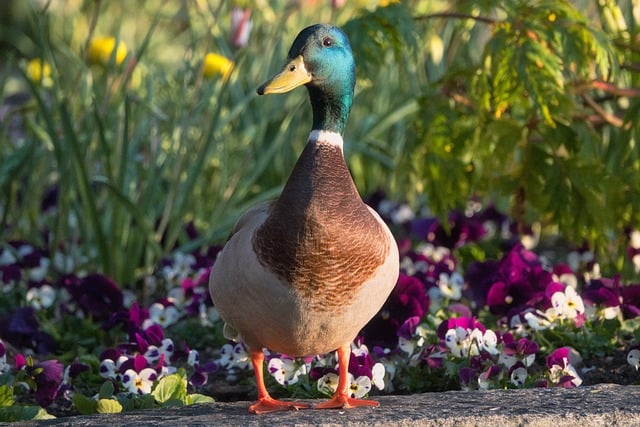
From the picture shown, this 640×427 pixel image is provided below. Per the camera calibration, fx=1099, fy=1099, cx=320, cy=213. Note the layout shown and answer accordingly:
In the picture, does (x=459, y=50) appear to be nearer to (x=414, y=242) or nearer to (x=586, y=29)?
(x=414, y=242)

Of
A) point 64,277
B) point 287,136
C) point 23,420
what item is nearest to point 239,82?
point 287,136

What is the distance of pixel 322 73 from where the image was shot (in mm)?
2502

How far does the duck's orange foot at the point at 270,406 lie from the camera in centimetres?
253

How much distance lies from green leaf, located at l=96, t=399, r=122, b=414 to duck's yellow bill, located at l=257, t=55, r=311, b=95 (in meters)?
0.86

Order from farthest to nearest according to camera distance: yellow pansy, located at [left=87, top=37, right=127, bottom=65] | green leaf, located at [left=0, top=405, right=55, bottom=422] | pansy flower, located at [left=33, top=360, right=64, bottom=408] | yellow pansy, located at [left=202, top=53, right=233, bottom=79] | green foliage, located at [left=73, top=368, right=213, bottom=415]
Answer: yellow pansy, located at [left=87, top=37, right=127, bottom=65]
yellow pansy, located at [left=202, top=53, right=233, bottom=79]
pansy flower, located at [left=33, top=360, right=64, bottom=408]
green foliage, located at [left=73, top=368, right=213, bottom=415]
green leaf, located at [left=0, top=405, right=55, bottom=422]

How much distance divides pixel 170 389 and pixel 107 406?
198 millimetres

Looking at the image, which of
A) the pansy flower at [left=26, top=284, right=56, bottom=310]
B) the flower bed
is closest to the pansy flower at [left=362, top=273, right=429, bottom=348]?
the flower bed

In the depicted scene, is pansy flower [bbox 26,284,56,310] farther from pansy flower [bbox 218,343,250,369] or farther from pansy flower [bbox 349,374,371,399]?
pansy flower [bbox 349,374,371,399]

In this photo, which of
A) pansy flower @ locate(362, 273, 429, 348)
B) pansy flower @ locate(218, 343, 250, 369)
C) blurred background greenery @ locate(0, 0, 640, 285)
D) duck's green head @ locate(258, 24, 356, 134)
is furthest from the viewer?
blurred background greenery @ locate(0, 0, 640, 285)

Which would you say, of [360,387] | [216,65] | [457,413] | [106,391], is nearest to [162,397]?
[106,391]

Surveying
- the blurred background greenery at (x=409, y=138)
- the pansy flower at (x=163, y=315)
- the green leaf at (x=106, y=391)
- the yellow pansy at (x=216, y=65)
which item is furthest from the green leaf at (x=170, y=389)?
the yellow pansy at (x=216, y=65)

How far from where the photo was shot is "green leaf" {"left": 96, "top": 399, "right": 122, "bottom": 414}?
2.66 meters

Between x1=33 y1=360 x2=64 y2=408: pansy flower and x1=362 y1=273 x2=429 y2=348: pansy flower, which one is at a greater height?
x1=362 y1=273 x2=429 y2=348: pansy flower

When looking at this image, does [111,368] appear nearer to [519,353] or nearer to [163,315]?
[163,315]
